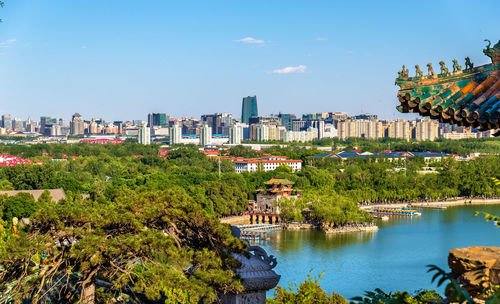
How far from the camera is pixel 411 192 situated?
25.0m

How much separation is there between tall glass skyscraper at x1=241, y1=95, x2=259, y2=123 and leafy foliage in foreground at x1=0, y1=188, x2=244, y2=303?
91512 millimetres

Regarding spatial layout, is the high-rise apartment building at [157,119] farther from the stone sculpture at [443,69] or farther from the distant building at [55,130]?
the stone sculpture at [443,69]

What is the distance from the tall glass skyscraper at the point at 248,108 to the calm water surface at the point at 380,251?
76.4m

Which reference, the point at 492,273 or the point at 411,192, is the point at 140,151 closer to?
the point at 411,192

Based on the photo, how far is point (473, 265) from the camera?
292 centimetres

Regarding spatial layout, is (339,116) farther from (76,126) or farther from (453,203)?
(453,203)

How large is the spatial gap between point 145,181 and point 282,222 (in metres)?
7.27

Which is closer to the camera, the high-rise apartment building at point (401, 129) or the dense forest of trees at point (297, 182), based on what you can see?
the dense forest of trees at point (297, 182)

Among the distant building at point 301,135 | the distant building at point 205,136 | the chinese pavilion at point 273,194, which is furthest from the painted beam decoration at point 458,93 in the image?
the distant building at point 301,135

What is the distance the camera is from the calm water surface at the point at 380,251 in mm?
11617

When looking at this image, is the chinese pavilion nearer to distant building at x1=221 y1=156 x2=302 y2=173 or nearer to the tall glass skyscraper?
distant building at x1=221 y1=156 x2=302 y2=173

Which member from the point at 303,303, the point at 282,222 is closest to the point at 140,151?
the point at 282,222

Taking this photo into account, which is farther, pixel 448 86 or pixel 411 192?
pixel 411 192

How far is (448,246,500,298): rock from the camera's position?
112 inches
